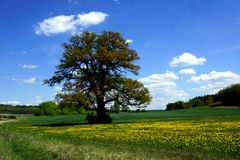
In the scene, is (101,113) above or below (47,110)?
below

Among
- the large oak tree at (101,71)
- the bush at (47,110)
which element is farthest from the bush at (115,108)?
the bush at (47,110)

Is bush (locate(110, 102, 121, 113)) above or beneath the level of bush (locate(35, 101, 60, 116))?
beneath

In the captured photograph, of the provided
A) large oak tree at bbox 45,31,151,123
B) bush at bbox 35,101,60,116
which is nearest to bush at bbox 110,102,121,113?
large oak tree at bbox 45,31,151,123

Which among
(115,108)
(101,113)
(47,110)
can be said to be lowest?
(101,113)

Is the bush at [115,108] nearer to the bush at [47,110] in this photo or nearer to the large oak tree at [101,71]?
the large oak tree at [101,71]

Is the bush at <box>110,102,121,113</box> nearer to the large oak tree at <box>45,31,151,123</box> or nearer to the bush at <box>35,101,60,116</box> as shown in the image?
the large oak tree at <box>45,31,151,123</box>

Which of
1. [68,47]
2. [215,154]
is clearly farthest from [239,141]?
[68,47]

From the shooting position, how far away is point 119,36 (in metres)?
62.8

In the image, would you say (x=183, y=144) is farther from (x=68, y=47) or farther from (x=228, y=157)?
(x=68, y=47)

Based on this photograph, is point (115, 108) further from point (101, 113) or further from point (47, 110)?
point (47, 110)

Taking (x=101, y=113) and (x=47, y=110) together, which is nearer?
(x=101, y=113)

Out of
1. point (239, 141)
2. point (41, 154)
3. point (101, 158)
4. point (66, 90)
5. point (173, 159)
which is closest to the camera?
point (101, 158)

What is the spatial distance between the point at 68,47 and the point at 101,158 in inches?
1923

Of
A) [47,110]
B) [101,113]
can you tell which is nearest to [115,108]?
[101,113]
